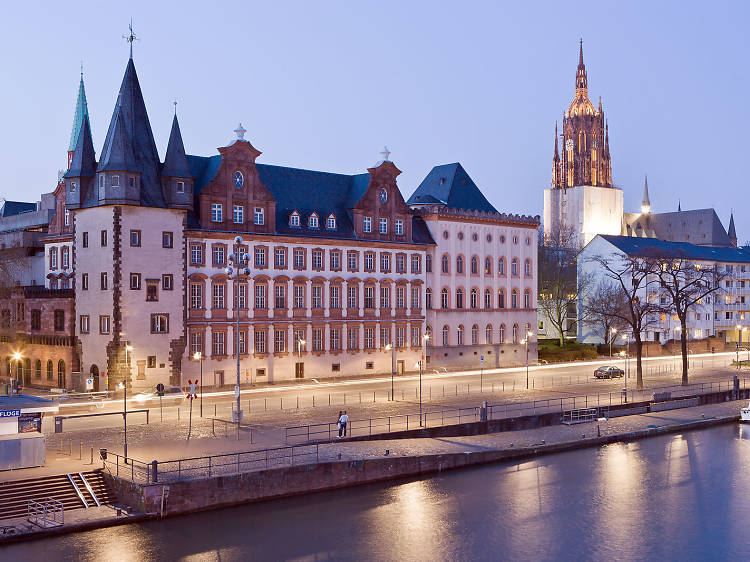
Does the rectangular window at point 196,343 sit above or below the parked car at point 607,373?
above

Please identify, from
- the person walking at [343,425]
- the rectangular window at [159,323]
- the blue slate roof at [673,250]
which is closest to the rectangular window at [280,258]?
the rectangular window at [159,323]

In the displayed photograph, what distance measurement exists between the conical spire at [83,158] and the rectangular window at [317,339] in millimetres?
22976

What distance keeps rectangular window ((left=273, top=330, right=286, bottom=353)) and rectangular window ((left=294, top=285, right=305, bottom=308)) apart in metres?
2.82

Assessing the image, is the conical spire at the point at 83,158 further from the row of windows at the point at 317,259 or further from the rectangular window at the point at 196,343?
the rectangular window at the point at 196,343

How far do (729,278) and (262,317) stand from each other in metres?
89.9

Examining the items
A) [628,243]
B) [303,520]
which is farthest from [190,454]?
[628,243]

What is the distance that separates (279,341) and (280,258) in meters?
7.04

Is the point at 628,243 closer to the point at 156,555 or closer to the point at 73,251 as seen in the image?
the point at 73,251

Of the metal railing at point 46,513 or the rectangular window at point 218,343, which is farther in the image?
the rectangular window at point 218,343

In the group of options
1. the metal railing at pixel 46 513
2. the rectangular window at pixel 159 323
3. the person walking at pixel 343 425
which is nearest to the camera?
the metal railing at pixel 46 513

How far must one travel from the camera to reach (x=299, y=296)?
77.4m

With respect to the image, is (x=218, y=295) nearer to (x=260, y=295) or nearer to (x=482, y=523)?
(x=260, y=295)

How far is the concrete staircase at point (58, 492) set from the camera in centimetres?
3425

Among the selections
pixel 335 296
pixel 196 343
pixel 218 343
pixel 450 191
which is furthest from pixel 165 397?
pixel 450 191
